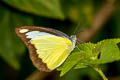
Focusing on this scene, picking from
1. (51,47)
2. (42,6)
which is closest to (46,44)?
(51,47)

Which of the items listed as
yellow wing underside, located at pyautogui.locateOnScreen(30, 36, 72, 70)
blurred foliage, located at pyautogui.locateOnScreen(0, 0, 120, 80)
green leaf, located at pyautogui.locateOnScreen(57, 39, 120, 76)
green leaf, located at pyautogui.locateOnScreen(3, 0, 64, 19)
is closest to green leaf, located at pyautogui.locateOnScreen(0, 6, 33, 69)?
blurred foliage, located at pyautogui.locateOnScreen(0, 0, 120, 80)

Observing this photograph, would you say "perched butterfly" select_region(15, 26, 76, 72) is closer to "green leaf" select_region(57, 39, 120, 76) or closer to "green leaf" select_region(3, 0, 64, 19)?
"green leaf" select_region(57, 39, 120, 76)

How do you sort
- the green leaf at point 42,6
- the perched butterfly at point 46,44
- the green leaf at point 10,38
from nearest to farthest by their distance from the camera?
1. the perched butterfly at point 46,44
2. the green leaf at point 42,6
3. the green leaf at point 10,38

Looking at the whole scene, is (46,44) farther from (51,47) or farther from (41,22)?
(41,22)

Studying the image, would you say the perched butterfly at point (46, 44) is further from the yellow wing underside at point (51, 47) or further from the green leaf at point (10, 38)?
the green leaf at point (10, 38)

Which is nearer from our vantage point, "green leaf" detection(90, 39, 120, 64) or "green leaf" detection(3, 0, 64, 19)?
"green leaf" detection(90, 39, 120, 64)

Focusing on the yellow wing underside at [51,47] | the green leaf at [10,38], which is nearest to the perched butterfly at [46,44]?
the yellow wing underside at [51,47]
